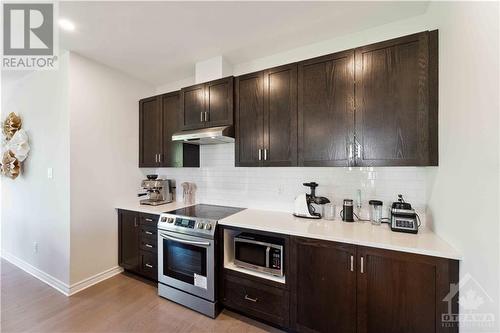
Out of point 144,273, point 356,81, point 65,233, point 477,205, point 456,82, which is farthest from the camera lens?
point 144,273

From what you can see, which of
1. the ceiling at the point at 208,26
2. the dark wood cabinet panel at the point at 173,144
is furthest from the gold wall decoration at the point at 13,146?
the dark wood cabinet panel at the point at 173,144

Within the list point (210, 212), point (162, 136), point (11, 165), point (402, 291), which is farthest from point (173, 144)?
point (402, 291)

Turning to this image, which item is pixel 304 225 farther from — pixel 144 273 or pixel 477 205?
pixel 144 273

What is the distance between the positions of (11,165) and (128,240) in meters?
2.07

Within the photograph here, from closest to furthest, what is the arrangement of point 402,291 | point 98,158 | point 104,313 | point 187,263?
point 402,291, point 104,313, point 187,263, point 98,158

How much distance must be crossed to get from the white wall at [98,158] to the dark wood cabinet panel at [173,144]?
55cm

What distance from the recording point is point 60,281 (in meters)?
2.53

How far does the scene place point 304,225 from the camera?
196cm

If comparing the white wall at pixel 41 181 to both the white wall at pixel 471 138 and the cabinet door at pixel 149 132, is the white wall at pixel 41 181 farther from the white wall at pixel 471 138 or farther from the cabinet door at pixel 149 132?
the white wall at pixel 471 138

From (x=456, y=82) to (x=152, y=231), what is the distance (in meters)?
3.03

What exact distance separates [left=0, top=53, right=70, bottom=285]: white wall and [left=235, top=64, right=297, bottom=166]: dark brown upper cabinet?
2.00 metres

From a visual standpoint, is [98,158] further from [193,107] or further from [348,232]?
[348,232]

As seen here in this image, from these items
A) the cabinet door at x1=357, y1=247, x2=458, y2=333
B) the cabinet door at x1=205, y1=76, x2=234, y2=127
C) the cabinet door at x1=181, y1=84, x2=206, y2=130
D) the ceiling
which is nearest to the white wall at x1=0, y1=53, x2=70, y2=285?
the ceiling

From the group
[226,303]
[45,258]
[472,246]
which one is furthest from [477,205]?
[45,258]
